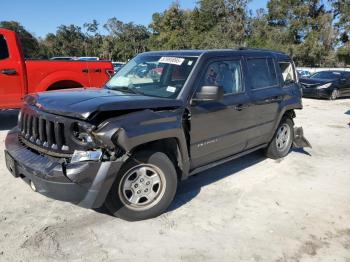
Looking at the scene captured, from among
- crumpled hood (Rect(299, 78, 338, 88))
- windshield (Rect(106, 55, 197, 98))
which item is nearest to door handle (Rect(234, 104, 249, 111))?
windshield (Rect(106, 55, 197, 98))

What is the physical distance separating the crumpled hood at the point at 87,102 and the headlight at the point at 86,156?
1.05ft

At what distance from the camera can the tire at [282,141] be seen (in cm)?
636

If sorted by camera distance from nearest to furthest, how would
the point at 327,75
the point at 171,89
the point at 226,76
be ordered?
1. the point at 171,89
2. the point at 226,76
3. the point at 327,75

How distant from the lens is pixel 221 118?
4.74m

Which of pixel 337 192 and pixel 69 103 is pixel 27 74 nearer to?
pixel 69 103

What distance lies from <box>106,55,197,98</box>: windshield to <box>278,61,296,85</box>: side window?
2325 millimetres

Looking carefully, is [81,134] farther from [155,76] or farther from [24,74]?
[24,74]

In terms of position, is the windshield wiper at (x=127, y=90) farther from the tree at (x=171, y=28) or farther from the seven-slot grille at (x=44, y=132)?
the tree at (x=171, y=28)

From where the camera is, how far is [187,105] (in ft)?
14.0

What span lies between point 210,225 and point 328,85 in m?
14.3

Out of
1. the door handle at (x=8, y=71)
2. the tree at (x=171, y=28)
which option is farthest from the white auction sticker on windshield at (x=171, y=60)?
the tree at (x=171, y=28)

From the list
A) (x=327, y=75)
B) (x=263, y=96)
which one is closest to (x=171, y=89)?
(x=263, y=96)

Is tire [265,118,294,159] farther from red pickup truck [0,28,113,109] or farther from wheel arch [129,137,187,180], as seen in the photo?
red pickup truck [0,28,113,109]

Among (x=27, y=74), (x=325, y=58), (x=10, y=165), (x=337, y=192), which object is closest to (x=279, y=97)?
(x=337, y=192)
